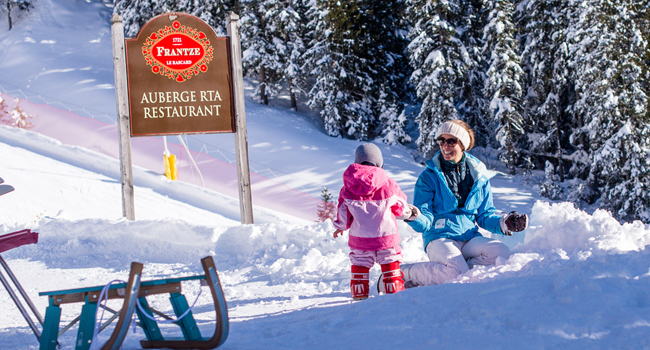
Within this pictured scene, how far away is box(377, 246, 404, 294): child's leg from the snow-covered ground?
18.7 inches

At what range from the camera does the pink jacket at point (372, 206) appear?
394cm

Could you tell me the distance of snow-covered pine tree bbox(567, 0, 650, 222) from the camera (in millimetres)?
16984

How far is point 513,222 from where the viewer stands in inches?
155

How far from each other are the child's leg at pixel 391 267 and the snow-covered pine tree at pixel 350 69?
20.2 metres

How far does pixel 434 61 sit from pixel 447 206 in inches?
706

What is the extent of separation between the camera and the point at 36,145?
1509 centimetres

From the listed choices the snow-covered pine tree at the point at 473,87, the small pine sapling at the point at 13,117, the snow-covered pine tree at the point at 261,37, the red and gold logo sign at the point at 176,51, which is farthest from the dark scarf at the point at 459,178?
the snow-covered pine tree at the point at 261,37

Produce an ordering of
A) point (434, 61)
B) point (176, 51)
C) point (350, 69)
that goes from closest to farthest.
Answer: point (176, 51) < point (434, 61) < point (350, 69)

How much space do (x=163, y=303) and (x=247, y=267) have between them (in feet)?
4.36

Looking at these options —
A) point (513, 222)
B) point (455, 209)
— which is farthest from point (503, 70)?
point (513, 222)

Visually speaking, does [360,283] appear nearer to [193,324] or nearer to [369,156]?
[369,156]

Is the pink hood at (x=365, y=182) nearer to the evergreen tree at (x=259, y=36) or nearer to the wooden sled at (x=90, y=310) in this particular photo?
the wooden sled at (x=90, y=310)

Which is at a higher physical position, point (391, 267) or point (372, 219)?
point (372, 219)

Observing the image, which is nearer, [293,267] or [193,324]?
[193,324]
